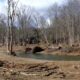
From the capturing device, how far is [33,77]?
→ 15.1m

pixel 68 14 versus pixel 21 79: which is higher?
pixel 68 14

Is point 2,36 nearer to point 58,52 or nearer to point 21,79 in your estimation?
point 58,52

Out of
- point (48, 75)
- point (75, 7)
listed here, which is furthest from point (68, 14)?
point (48, 75)

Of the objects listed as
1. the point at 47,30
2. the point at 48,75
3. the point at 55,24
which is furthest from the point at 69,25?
the point at 48,75

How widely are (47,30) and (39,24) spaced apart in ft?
26.6

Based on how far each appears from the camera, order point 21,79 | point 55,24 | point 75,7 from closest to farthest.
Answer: point 21,79 → point 75,7 → point 55,24

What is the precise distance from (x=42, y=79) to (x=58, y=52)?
1581 inches

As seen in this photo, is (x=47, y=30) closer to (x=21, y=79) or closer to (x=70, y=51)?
(x=70, y=51)

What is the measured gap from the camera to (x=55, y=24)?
93938 millimetres

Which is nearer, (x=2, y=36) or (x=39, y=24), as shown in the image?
(x=39, y=24)

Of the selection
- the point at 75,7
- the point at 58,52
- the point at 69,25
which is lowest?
the point at 58,52

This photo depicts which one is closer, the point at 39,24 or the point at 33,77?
the point at 33,77

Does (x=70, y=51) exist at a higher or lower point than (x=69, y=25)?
lower

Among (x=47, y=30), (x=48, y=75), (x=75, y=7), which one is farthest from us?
(x=47, y=30)
